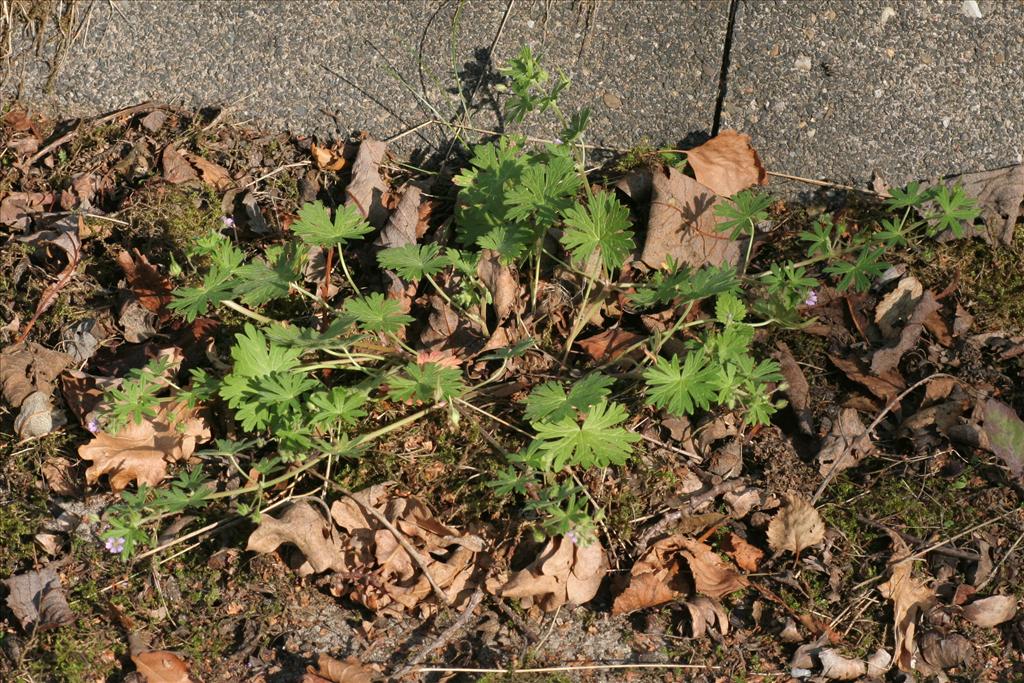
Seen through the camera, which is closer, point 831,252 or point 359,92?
point 831,252

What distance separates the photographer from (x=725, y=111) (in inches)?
134

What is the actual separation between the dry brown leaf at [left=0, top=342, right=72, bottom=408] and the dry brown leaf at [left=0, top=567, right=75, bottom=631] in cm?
58

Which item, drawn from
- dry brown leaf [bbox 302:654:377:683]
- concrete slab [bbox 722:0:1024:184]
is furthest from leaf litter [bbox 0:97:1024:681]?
concrete slab [bbox 722:0:1024:184]

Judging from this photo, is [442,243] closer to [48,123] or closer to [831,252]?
[831,252]

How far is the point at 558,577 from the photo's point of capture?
2697 mm

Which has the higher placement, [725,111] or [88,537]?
[725,111]

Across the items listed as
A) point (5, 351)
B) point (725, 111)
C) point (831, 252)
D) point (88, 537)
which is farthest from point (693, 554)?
point (5, 351)

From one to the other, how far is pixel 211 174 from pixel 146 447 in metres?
1.07

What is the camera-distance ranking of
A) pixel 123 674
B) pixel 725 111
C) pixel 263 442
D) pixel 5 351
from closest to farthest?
pixel 123 674
pixel 263 442
pixel 5 351
pixel 725 111

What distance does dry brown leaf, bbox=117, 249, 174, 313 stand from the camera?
3.11 metres

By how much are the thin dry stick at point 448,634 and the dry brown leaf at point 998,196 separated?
218 centimetres

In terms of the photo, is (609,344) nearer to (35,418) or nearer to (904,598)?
(904,598)

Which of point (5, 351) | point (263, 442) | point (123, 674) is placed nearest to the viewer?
point (123, 674)

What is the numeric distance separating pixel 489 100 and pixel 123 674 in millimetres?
2279
